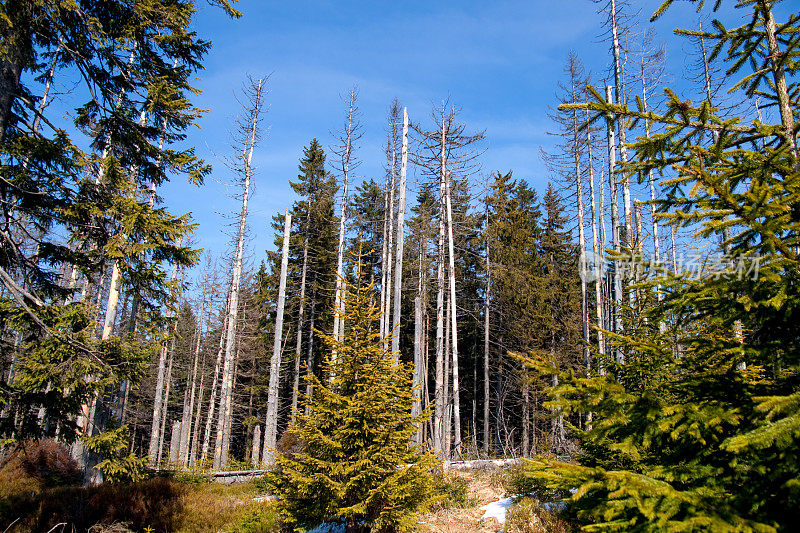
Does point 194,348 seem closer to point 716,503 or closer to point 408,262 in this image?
point 408,262

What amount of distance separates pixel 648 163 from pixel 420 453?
6.50 metres

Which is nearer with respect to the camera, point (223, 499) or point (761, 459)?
point (761, 459)

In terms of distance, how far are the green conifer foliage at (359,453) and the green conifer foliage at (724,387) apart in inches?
196

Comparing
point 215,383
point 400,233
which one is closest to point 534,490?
point 400,233

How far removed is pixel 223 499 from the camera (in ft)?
34.1

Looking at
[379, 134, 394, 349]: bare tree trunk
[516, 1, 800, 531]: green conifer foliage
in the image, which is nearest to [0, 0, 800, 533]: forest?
[516, 1, 800, 531]: green conifer foliage

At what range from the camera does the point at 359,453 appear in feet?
24.3

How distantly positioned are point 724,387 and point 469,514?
26.8ft

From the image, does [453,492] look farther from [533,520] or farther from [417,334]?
[417,334]

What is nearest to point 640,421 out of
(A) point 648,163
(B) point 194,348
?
(A) point 648,163

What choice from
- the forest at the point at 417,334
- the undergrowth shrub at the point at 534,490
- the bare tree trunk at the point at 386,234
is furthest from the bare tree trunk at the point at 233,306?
the undergrowth shrub at the point at 534,490

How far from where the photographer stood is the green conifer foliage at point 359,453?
711 centimetres

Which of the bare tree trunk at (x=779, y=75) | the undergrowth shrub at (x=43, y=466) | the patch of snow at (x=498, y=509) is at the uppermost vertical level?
the bare tree trunk at (x=779, y=75)

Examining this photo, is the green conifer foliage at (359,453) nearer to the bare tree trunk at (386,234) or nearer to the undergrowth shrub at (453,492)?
the undergrowth shrub at (453,492)
